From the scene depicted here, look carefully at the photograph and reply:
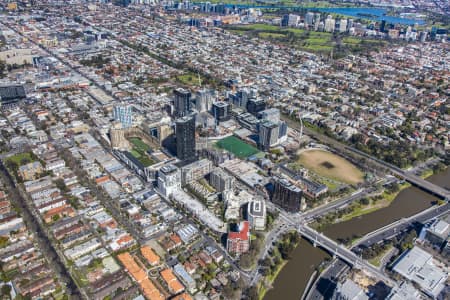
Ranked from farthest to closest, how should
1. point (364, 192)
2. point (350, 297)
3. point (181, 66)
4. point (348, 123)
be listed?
point (181, 66) → point (348, 123) → point (364, 192) → point (350, 297)

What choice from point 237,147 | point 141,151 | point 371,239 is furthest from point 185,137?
point 371,239

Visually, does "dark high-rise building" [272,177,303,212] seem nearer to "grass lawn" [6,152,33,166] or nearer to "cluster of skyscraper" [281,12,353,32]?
"grass lawn" [6,152,33,166]

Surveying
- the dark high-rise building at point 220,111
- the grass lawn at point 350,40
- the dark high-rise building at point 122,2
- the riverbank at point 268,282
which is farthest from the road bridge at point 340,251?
the dark high-rise building at point 122,2

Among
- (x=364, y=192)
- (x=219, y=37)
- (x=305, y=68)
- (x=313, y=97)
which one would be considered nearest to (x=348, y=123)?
(x=313, y=97)

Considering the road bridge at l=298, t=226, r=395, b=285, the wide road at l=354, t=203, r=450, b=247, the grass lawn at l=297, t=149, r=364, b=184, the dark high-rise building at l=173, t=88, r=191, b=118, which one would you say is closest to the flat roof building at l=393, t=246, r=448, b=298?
the road bridge at l=298, t=226, r=395, b=285

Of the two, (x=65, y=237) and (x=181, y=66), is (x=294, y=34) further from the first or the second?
(x=65, y=237)
